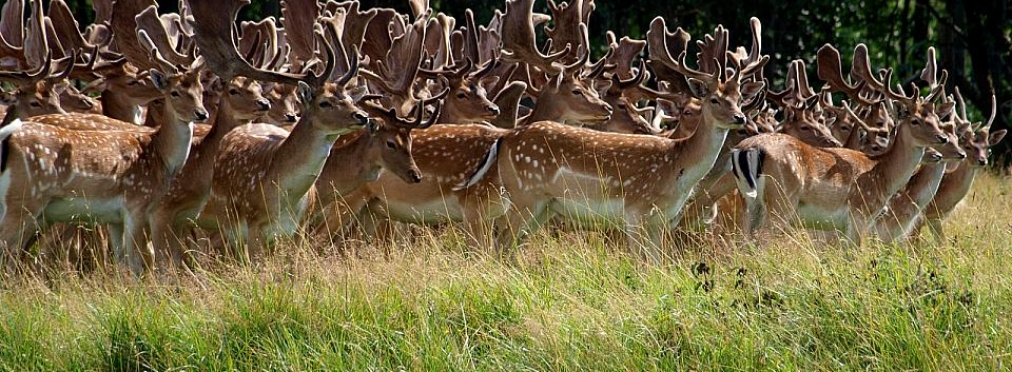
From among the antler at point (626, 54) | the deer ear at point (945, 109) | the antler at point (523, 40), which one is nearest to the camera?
the deer ear at point (945, 109)

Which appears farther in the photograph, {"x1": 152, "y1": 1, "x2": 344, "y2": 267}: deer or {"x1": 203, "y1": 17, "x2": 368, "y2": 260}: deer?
{"x1": 152, "y1": 1, "x2": 344, "y2": 267}: deer

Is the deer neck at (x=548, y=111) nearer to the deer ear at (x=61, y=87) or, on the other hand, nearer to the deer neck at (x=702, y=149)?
the deer neck at (x=702, y=149)

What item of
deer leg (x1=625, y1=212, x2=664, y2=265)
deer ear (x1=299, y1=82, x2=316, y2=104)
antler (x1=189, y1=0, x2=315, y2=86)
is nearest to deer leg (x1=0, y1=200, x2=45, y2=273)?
antler (x1=189, y1=0, x2=315, y2=86)

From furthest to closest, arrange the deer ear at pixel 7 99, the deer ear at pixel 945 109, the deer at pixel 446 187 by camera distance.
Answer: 1. the deer ear at pixel 945 109
2. the deer ear at pixel 7 99
3. the deer at pixel 446 187

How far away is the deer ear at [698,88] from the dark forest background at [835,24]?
23.3ft

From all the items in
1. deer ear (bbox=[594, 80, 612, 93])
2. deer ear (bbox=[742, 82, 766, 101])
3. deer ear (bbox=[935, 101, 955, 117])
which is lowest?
deer ear (bbox=[594, 80, 612, 93])

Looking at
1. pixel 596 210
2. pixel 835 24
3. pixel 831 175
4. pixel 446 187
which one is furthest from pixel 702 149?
pixel 835 24

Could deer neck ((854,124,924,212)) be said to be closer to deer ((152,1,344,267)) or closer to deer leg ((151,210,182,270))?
deer ((152,1,344,267))

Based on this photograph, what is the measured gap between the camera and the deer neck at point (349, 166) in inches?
286

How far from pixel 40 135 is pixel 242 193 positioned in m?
0.98

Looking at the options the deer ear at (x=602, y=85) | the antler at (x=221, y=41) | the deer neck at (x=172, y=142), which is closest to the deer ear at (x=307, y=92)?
the antler at (x=221, y=41)

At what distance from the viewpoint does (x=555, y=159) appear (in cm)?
768

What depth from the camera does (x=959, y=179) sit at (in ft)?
29.9

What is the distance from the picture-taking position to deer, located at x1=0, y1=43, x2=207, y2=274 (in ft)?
21.9
